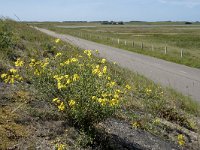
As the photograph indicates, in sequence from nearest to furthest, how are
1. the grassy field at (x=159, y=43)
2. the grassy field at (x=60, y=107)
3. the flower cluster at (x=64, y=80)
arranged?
the grassy field at (x=60, y=107), the flower cluster at (x=64, y=80), the grassy field at (x=159, y=43)

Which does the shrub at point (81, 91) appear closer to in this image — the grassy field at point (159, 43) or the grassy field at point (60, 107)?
the grassy field at point (60, 107)

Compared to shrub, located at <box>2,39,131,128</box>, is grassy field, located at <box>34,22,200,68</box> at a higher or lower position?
lower

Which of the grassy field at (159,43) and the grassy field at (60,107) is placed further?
the grassy field at (159,43)

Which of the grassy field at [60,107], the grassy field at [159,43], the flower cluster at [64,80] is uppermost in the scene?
the flower cluster at [64,80]

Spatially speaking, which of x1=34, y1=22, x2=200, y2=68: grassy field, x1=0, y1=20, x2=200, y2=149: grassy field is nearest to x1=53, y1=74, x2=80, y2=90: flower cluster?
x1=0, y1=20, x2=200, y2=149: grassy field

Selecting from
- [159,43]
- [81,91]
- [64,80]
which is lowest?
[159,43]

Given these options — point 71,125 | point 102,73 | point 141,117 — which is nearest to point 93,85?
point 102,73

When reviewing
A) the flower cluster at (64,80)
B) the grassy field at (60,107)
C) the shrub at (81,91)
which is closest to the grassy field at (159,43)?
the grassy field at (60,107)

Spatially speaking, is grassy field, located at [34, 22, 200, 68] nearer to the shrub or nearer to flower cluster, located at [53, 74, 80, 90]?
the shrub

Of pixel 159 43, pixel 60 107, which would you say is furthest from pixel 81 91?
pixel 159 43

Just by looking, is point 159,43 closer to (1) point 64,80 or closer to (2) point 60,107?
(1) point 64,80

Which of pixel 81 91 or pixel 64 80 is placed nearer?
pixel 81 91

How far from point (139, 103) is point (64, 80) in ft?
14.2

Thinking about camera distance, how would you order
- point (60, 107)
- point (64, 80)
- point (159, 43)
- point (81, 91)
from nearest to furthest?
point (60, 107) → point (81, 91) → point (64, 80) → point (159, 43)
